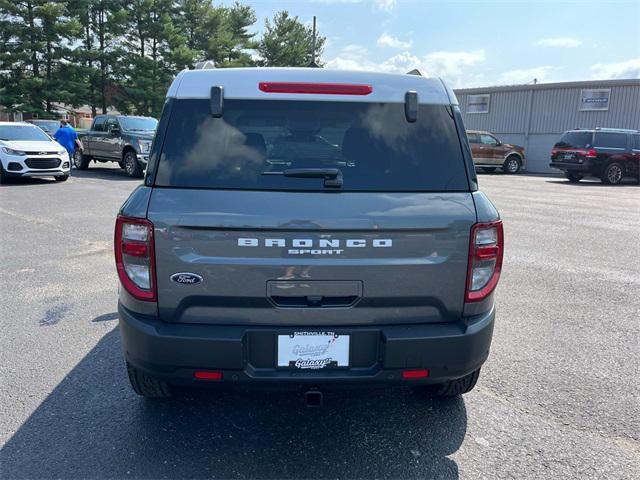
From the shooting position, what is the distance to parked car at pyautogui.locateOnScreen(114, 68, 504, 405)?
2.42 metres

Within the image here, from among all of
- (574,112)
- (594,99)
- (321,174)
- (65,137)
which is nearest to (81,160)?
(65,137)

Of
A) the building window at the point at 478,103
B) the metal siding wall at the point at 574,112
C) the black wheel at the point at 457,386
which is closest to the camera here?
the black wheel at the point at 457,386

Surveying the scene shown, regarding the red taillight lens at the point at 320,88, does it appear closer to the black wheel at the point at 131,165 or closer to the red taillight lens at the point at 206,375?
the red taillight lens at the point at 206,375

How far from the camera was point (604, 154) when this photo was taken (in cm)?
1828

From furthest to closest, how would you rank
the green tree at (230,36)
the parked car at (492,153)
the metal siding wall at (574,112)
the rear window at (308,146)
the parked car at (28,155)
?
the green tree at (230,36), the metal siding wall at (574,112), the parked car at (492,153), the parked car at (28,155), the rear window at (308,146)

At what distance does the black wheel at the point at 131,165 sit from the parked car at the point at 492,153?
1346 centimetres

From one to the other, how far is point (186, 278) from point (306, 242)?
1.91 feet

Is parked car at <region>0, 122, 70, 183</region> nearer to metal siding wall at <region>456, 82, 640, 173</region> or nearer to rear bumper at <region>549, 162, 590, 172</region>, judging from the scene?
rear bumper at <region>549, 162, 590, 172</region>

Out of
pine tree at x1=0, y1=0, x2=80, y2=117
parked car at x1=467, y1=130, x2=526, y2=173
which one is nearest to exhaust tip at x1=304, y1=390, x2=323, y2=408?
parked car at x1=467, y1=130, x2=526, y2=173

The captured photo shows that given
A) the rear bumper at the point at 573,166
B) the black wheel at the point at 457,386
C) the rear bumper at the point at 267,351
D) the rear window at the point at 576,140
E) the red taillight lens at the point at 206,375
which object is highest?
the rear window at the point at 576,140

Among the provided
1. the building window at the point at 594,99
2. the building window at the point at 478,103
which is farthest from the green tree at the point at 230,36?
the building window at the point at 594,99

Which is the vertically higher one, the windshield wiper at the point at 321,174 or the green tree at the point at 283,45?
the green tree at the point at 283,45

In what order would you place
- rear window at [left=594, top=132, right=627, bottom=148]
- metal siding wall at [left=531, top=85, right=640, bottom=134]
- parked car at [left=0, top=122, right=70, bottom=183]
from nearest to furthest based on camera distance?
parked car at [left=0, top=122, right=70, bottom=183]
rear window at [left=594, top=132, right=627, bottom=148]
metal siding wall at [left=531, top=85, right=640, bottom=134]

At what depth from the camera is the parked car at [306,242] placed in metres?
2.42
